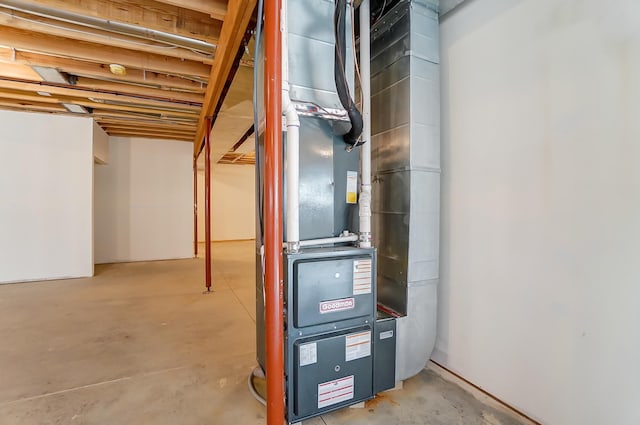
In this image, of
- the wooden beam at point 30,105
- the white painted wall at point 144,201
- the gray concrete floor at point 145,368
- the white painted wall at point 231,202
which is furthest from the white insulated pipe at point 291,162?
the white painted wall at point 231,202

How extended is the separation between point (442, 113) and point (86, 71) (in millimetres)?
3478

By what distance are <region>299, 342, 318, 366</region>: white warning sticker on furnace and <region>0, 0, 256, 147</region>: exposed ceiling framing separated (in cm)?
206

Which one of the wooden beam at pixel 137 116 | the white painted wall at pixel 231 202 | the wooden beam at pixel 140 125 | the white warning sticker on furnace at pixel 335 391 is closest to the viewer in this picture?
the white warning sticker on furnace at pixel 335 391

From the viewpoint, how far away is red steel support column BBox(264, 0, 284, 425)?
1317 millimetres

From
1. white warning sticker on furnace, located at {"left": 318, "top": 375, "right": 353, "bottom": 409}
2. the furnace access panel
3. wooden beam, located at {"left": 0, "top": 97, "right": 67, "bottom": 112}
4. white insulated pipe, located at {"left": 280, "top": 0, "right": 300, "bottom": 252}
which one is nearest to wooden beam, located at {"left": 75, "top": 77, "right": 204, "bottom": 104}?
wooden beam, located at {"left": 0, "top": 97, "right": 67, "bottom": 112}

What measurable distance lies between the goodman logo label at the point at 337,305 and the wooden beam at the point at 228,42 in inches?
74.1

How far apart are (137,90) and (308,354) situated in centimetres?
372

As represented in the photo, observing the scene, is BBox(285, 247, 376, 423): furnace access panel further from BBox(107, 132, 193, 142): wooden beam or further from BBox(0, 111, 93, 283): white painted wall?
BBox(107, 132, 193, 142): wooden beam

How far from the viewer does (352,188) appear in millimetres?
1879

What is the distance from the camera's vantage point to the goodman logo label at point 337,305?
1.55 meters

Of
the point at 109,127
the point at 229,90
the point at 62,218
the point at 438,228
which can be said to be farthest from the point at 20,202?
the point at 438,228

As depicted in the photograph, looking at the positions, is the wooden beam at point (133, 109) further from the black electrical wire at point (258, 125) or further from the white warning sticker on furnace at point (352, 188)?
the white warning sticker on furnace at point (352, 188)

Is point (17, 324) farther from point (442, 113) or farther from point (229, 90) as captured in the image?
point (442, 113)

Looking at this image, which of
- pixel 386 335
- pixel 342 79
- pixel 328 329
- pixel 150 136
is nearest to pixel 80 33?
pixel 342 79
